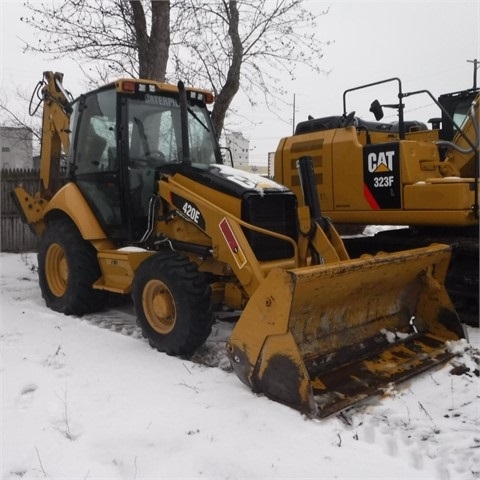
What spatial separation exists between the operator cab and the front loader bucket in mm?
1997

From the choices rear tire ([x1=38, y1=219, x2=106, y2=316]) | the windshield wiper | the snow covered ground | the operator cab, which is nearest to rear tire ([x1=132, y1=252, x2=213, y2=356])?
the snow covered ground

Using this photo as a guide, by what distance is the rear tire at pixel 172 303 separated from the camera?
4312 millimetres

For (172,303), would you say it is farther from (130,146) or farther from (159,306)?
(130,146)

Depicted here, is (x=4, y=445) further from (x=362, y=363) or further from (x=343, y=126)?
(x=343, y=126)

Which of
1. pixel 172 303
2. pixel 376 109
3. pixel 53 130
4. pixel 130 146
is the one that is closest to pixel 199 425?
pixel 172 303

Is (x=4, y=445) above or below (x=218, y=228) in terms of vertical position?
below

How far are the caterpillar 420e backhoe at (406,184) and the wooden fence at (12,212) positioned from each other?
22.2 feet

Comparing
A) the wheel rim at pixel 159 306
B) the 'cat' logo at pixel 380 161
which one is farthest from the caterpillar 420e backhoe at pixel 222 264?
the 'cat' logo at pixel 380 161

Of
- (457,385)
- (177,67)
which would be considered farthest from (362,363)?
(177,67)

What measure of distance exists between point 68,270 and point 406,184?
3.84 metres

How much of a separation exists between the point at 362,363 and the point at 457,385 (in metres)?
0.70

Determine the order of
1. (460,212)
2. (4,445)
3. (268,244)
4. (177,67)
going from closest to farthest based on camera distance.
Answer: (4,445), (268,244), (460,212), (177,67)

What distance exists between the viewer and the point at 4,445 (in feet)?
9.98

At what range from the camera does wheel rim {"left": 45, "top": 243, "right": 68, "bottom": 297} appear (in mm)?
6148
